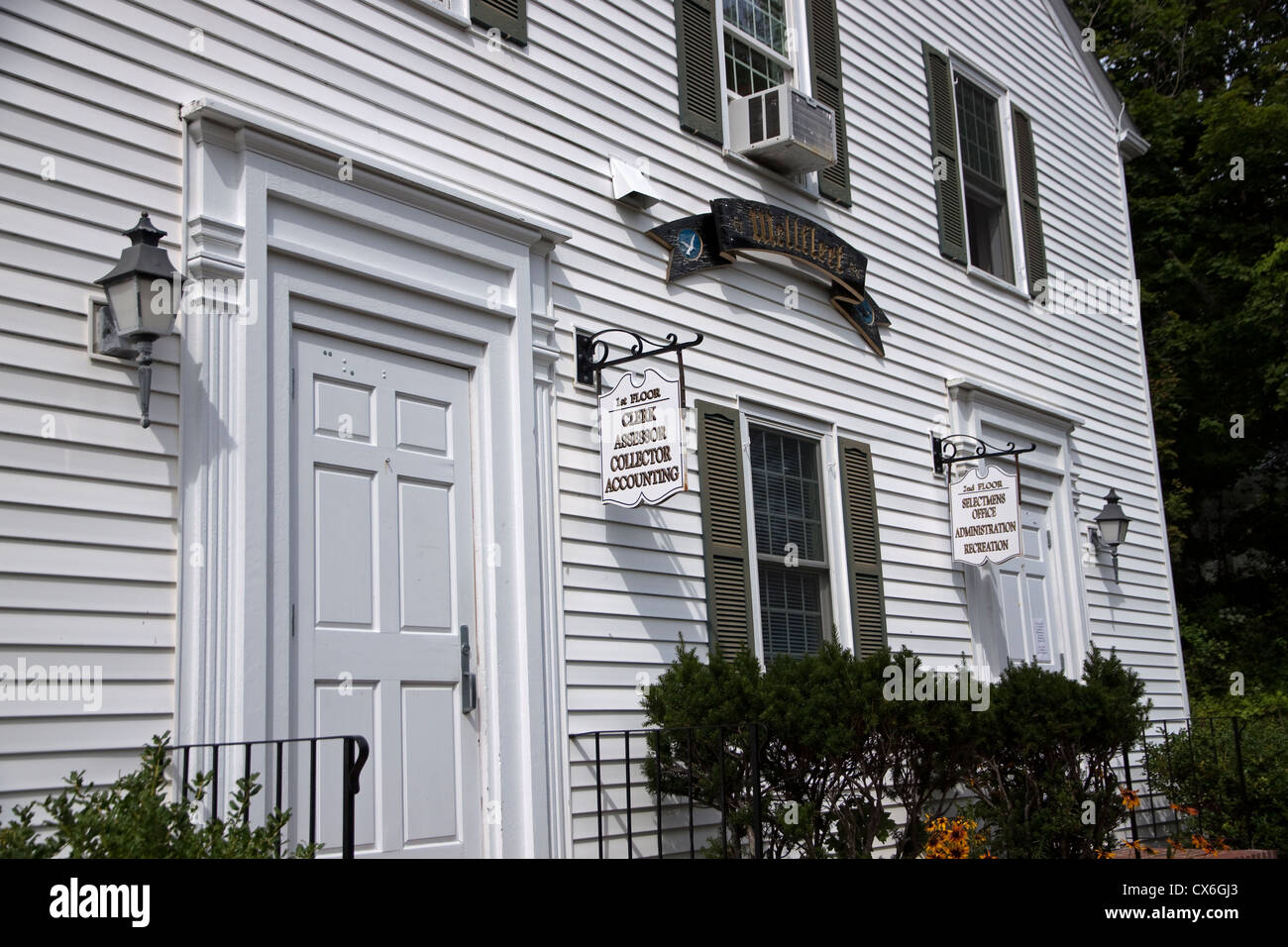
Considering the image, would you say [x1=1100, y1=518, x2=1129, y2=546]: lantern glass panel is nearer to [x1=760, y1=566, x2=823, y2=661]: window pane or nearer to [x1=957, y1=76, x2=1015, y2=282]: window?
[x1=957, y1=76, x2=1015, y2=282]: window

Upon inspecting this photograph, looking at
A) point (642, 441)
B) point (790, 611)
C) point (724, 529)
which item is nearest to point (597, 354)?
point (642, 441)

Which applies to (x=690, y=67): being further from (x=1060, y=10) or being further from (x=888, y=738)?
(x=1060, y=10)

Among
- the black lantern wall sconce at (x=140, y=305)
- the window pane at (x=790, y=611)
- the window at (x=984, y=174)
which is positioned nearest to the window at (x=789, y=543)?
the window pane at (x=790, y=611)

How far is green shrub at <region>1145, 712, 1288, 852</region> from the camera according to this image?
10.3 meters

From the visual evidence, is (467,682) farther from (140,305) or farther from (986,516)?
(986,516)

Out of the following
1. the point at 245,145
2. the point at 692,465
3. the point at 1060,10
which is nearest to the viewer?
the point at 245,145

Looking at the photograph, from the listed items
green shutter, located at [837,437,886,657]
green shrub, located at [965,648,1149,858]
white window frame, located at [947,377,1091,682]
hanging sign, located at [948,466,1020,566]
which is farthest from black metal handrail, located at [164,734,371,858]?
white window frame, located at [947,377,1091,682]

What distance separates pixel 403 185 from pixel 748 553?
121 inches

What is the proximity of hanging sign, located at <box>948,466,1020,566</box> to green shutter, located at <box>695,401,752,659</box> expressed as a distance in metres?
2.53

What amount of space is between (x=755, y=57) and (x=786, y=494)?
3.05 m

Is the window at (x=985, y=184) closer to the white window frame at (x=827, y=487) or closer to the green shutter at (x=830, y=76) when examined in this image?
the green shutter at (x=830, y=76)
